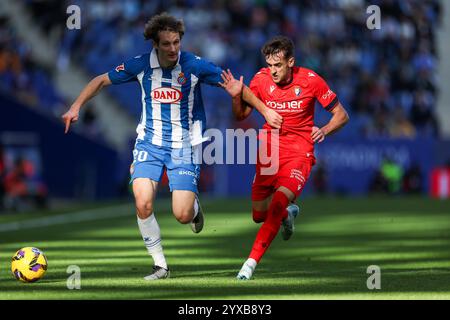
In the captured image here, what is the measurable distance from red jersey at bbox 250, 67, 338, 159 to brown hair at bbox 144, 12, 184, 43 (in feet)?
4.16

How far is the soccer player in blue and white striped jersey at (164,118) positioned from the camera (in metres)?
9.19

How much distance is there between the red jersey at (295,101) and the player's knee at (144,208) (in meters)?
1.54

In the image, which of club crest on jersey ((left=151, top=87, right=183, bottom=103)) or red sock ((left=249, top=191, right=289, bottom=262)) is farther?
club crest on jersey ((left=151, top=87, right=183, bottom=103))

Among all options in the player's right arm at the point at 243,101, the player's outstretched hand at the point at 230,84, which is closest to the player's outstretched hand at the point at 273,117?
the player's right arm at the point at 243,101

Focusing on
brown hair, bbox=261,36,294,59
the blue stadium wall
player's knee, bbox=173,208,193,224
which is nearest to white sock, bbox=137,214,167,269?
player's knee, bbox=173,208,193,224

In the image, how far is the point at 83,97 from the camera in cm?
922

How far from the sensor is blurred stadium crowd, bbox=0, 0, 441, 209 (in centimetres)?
3453

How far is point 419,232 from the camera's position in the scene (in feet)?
52.3

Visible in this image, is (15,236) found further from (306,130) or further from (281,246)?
(306,130)

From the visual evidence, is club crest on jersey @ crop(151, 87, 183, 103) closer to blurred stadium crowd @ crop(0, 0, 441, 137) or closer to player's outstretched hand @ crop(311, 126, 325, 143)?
player's outstretched hand @ crop(311, 126, 325, 143)

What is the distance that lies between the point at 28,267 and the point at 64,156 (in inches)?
821

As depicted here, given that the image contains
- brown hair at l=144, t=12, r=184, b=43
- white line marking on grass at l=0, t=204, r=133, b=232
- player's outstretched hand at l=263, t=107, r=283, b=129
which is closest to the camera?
brown hair at l=144, t=12, r=184, b=43
